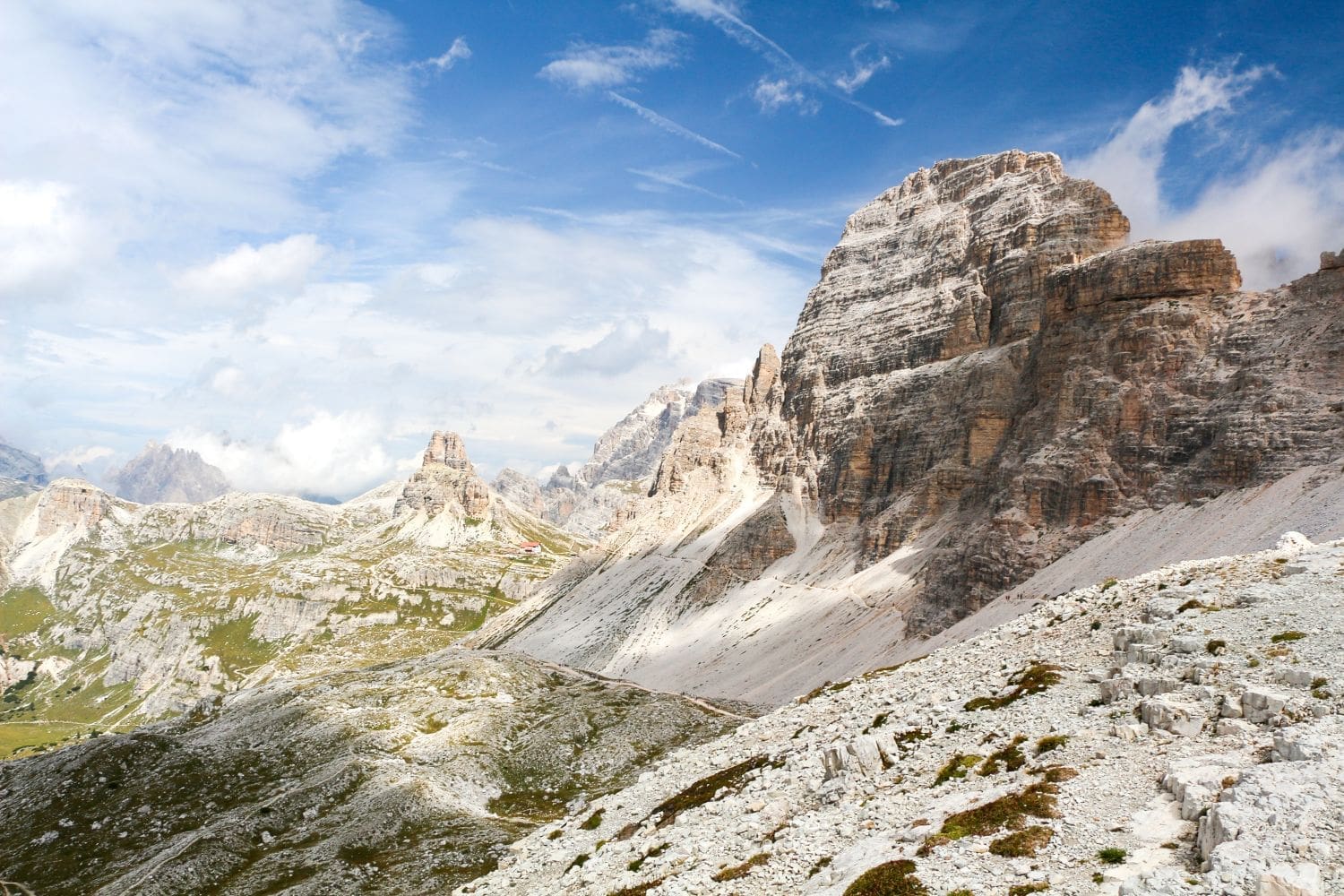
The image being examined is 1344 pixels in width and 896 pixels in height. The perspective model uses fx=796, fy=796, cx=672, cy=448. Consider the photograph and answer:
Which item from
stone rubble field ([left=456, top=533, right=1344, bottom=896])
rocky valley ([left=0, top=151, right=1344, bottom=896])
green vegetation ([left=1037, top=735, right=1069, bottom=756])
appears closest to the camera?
stone rubble field ([left=456, top=533, right=1344, bottom=896])

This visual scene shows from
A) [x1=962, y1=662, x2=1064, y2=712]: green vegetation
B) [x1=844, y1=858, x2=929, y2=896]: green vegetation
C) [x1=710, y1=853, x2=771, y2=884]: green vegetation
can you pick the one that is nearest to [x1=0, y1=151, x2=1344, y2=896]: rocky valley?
[x1=844, y1=858, x2=929, y2=896]: green vegetation

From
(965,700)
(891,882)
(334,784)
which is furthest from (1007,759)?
(334,784)

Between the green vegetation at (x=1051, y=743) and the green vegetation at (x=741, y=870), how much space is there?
40.1ft

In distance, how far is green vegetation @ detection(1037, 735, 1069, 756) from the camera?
32750mm

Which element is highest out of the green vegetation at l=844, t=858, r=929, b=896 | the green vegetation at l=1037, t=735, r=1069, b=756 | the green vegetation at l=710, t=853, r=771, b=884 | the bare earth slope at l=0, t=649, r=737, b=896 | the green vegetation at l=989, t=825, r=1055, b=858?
the green vegetation at l=1037, t=735, r=1069, b=756

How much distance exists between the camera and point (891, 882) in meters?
25.9

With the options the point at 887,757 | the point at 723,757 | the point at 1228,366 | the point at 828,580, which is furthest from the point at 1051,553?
the point at 887,757

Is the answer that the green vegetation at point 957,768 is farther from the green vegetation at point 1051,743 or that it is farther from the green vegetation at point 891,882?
the green vegetation at point 891,882

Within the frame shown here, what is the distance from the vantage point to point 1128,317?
130m

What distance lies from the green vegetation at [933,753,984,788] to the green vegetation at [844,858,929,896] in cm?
782

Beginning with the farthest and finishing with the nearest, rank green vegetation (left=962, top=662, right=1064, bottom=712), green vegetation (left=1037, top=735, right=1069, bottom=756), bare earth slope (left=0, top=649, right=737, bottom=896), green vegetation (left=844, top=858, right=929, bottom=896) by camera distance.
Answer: bare earth slope (left=0, top=649, right=737, bottom=896), green vegetation (left=962, top=662, right=1064, bottom=712), green vegetation (left=1037, top=735, right=1069, bottom=756), green vegetation (left=844, top=858, right=929, bottom=896)

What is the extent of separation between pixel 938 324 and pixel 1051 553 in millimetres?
92183

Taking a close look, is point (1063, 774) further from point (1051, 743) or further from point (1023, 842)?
point (1023, 842)

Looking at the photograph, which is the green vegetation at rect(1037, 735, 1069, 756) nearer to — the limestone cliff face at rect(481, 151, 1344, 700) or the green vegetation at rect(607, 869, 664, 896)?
the green vegetation at rect(607, 869, 664, 896)
